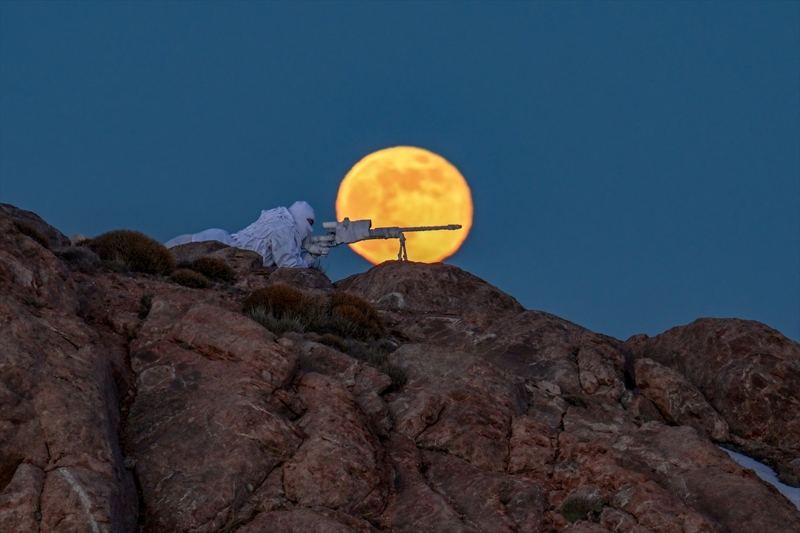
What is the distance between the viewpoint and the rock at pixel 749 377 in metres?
16.1

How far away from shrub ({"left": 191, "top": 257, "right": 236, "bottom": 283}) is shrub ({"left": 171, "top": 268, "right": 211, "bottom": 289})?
2.22m

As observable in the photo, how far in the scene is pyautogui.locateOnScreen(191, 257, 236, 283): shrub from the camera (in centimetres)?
2150

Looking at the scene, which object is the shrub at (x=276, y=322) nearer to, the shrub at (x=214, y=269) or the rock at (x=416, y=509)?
the rock at (x=416, y=509)

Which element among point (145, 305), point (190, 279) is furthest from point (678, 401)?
point (190, 279)

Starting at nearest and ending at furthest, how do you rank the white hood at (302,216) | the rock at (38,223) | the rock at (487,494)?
the rock at (487,494) < the rock at (38,223) < the white hood at (302,216)

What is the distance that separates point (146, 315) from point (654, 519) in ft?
25.4

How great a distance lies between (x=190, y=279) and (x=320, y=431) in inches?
323

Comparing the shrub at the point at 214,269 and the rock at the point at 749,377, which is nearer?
the rock at the point at 749,377

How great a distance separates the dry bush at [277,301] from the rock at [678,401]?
20.2ft

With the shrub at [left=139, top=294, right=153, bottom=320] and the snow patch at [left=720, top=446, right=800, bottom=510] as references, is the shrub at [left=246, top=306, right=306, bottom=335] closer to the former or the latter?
the shrub at [left=139, top=294, right=153, bottom=320]

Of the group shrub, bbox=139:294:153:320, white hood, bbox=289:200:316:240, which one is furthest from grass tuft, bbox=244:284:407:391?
white hood, bbox=289:200:316:240

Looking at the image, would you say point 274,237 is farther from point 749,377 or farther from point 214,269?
point 749,377

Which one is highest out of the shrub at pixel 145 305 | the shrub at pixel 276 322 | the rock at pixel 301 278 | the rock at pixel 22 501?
the rock at pixel 301 278

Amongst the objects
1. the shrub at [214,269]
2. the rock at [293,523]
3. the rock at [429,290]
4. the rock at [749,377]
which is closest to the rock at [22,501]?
the rock at [293,523]
